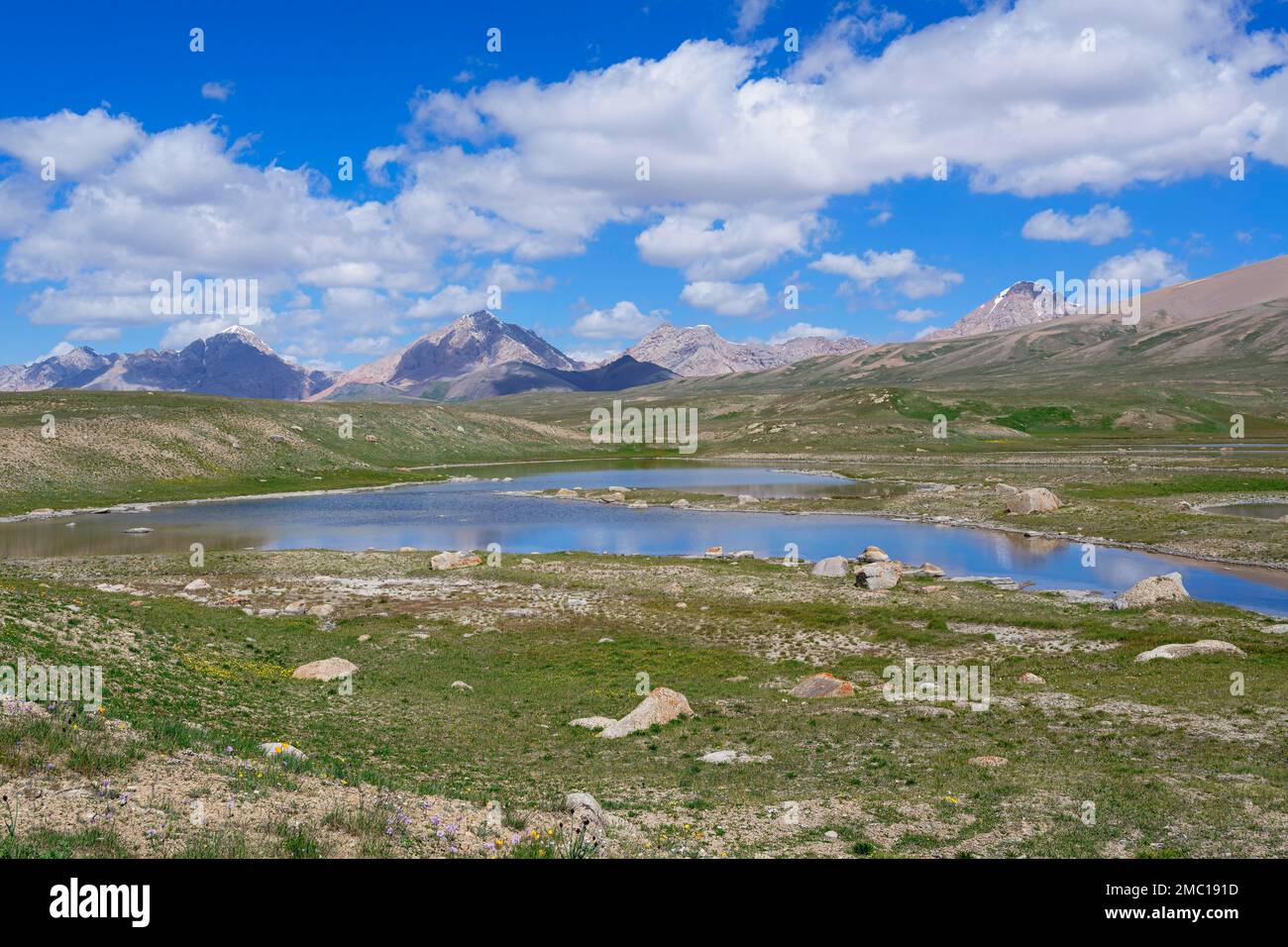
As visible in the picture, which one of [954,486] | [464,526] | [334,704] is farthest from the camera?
[954,486]

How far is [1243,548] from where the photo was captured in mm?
67312

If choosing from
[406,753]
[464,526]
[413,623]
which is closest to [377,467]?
[464,526]

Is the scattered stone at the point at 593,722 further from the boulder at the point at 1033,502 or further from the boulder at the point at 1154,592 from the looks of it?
the boulder at the point at 1033,502

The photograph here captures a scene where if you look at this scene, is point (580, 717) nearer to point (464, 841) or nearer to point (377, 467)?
point (464, 841)

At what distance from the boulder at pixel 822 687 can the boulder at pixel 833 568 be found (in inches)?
1135

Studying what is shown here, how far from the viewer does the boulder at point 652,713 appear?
28.4m

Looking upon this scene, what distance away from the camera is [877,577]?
5762 centimetres

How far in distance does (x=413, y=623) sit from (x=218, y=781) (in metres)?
30.8

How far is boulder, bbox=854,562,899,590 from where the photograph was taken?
57.2 m

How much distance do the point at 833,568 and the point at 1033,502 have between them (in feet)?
141

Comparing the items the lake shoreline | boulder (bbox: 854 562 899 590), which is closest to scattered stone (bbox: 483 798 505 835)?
boulder (bbox: 854 562 899 590)

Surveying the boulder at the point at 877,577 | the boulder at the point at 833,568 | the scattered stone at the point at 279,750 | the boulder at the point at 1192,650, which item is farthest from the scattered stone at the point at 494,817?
the boulder at the point at 833,568

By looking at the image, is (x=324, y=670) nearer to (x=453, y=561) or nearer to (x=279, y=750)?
(x=279, y=750)
